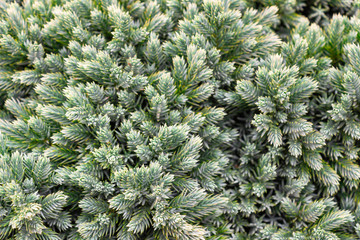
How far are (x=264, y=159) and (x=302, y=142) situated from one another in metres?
0.31

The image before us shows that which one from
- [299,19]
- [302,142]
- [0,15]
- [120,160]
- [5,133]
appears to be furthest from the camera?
[299,19]

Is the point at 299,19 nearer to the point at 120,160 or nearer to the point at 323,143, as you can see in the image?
the point at 323,143

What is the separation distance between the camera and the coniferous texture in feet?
6.06

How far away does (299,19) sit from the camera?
2.68m

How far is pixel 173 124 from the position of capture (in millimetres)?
2033

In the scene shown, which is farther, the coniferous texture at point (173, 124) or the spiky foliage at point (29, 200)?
the coniferous texture at point (173, 124)

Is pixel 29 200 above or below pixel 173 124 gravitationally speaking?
below

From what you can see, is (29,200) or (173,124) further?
(173,124)

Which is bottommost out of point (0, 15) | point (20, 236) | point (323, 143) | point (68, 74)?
point (20, 236)

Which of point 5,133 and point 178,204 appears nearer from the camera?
point 178,204

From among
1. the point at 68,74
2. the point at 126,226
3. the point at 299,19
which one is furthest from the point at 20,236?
the point at 299,19

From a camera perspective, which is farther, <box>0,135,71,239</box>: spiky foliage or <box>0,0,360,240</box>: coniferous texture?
<box>0,0,360,240</box>: coniferous texture

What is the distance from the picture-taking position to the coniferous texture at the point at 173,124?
1.85m

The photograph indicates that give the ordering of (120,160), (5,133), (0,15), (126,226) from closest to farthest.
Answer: (126,226) → (120,160) → (5,133) → (0,15)
